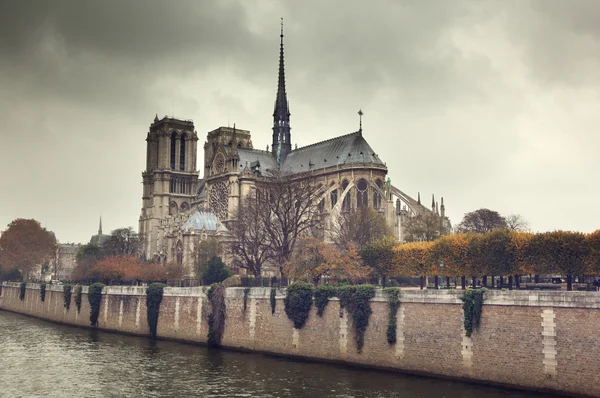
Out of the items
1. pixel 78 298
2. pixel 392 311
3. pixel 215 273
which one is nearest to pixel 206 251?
pixel 215 273

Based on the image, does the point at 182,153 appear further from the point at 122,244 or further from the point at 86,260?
the point at 86,260

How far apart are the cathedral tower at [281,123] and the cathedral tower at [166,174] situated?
64.1ft

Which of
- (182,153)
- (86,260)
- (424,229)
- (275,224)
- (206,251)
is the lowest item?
(86,260)

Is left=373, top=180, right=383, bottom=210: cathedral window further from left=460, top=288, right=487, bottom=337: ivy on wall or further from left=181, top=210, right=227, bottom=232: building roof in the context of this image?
left=460, top=288, right=487, bottom=337: ivy on wall

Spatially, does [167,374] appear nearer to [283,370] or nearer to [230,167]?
[283,370]

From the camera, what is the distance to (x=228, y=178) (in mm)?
92625

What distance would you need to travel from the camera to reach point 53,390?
106ft

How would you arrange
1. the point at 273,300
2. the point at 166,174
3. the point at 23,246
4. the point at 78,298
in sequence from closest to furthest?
the point at 273,300
the point at 78,298
the point at 23,246
the point at 166,174

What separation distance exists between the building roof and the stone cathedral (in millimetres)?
122

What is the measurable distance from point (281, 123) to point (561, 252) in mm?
Answer: 68659

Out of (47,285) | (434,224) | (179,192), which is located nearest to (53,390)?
(47,285)

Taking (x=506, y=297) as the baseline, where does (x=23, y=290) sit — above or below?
below

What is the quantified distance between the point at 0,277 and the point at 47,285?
3145 centimetres

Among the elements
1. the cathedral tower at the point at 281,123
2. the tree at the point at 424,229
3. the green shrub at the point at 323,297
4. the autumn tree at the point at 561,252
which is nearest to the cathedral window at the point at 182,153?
the cathedral tower at the point at 281,123
